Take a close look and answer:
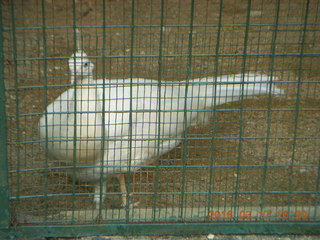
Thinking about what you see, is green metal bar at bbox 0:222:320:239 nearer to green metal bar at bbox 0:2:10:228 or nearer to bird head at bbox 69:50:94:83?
green metal bar at bbox 0:2:10:228

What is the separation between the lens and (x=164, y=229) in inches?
132

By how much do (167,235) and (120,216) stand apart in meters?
0.41

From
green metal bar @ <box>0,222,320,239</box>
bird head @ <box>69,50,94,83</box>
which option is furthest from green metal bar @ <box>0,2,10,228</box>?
bird head @ <box>69,50,94,83</box>

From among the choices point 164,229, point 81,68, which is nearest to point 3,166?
point 81,68

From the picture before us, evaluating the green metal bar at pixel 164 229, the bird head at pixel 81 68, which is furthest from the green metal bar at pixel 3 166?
the bird head at pixel 81 68

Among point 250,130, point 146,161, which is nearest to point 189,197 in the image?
point 146,161

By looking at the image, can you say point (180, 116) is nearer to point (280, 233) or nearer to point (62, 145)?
point (62, 145)

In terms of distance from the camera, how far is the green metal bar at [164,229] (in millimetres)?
3258

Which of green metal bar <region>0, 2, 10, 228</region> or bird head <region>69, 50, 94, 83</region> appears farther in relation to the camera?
bird head <region>69, 50, 94, 83</region>

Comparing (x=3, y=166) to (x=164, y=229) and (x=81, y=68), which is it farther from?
(x=164, y=229)

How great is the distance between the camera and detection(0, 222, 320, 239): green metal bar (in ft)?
10.7

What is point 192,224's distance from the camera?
3375 mm

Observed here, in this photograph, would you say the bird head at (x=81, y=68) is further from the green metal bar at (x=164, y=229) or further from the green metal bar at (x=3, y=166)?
the green metal bar at (x=164, y=229)

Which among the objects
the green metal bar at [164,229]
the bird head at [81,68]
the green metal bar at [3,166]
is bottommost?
the green metal bar at [164,229]
